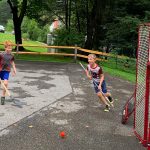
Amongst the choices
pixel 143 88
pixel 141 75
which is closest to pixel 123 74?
pixel 141 75

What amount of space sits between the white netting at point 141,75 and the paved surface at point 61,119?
1.99ft

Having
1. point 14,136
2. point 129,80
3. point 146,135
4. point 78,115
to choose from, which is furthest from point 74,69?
point 146,135

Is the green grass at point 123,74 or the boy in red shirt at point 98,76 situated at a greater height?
the boy in red shirt at point 98,76

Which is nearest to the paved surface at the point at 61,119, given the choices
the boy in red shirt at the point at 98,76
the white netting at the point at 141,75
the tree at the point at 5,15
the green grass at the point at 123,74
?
the boy in red shirt at the point at 98,76

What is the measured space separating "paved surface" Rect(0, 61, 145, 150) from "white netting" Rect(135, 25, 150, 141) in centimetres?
61

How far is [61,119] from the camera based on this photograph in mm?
9453

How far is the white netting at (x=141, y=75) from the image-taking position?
6.82 metres

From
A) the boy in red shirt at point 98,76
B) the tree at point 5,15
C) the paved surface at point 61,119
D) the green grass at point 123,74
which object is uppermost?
the tree at point 5,15

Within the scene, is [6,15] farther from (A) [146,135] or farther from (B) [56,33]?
(A) [146,135]

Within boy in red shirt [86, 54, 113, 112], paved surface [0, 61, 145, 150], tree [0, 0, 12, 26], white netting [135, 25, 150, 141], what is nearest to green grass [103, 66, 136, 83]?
paved surface [0, 61, 145, 150]

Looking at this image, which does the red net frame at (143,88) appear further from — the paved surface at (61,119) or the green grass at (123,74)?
the green grass at (123,74)

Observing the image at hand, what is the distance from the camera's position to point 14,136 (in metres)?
7.90

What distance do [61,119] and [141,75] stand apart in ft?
9.48

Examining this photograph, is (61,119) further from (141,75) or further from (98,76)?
(141,75)
